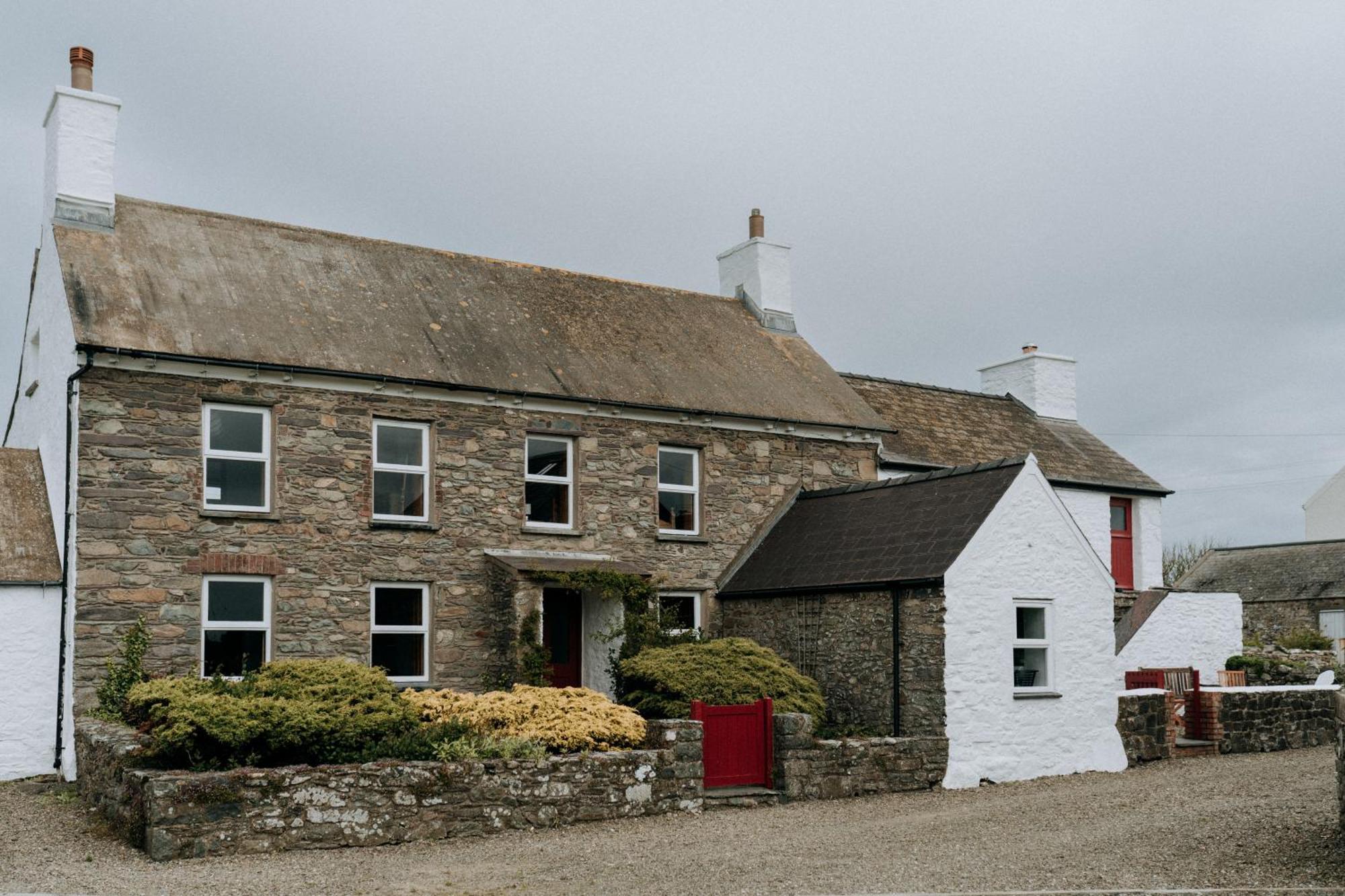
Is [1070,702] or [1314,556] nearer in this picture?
[1070,702]

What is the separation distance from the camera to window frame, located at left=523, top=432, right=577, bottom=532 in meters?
20.4

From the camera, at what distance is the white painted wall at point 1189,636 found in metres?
26.7

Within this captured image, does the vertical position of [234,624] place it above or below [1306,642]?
above

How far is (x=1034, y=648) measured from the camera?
62.1 ft

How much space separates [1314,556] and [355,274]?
30414 millimetres

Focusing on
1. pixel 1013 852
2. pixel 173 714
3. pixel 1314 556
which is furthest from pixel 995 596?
pixel 1314 556

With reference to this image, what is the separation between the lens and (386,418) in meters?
19.3

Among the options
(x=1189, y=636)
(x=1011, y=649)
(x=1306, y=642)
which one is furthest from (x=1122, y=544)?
(x=1011, y=649)

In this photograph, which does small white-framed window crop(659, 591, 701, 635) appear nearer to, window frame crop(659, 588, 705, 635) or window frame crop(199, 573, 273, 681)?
window frame crop(659, 588, 705, 635)

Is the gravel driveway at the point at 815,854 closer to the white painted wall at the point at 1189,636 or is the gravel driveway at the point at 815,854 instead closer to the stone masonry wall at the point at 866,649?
the stone masonry wall at the point at 866,649

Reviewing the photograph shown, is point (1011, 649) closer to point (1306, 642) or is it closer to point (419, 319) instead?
point (419, 319)

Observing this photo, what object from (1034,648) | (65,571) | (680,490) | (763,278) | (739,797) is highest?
(763,278)

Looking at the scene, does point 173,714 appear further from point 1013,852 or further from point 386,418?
point 1013,852

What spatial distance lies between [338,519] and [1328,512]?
1742 inches
